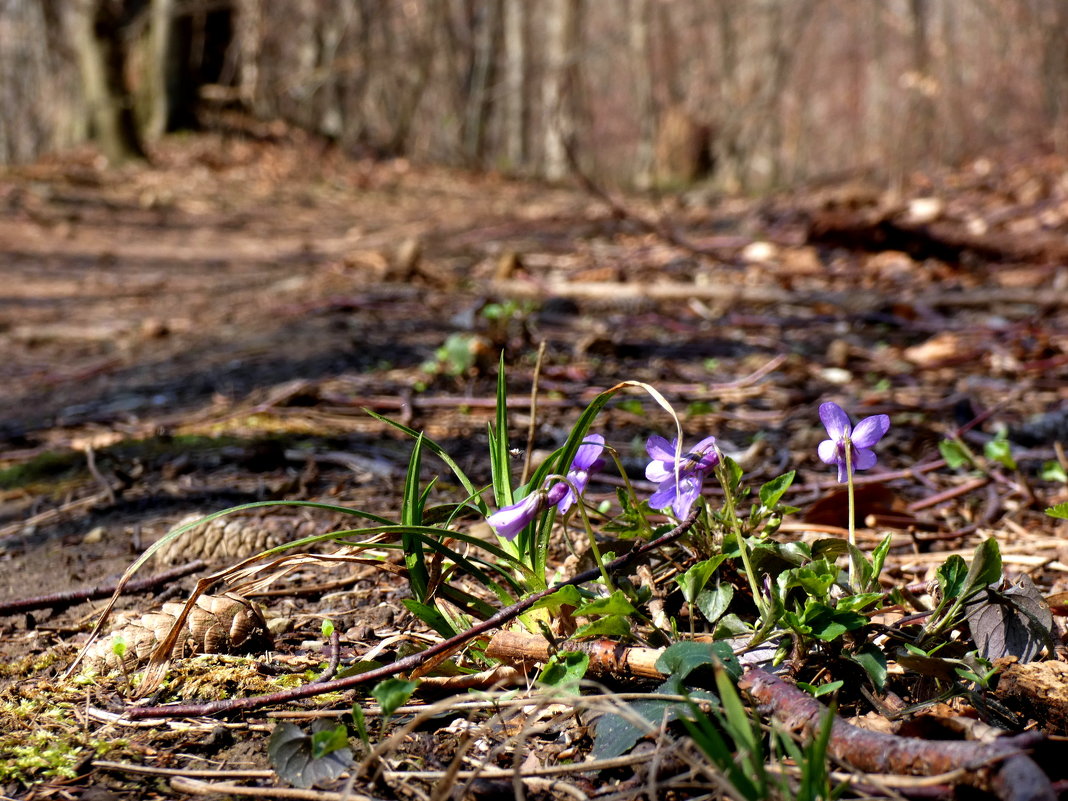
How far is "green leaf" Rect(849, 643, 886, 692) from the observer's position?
1.17 metres

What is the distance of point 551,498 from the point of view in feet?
4.06

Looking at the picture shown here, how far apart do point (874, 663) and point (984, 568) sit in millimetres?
180

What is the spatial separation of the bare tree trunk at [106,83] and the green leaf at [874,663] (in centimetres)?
1317

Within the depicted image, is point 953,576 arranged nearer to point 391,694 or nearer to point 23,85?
point 391,694

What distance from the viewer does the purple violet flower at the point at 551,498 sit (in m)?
1.17

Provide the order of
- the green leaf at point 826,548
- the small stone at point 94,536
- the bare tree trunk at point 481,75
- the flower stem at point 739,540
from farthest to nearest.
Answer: the bare tree trunk at point 481,75
the small stone at point 94,536
the green leaf at point 826,548
the flower stem at point 739,540

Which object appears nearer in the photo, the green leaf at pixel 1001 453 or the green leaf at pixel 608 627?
the green leaf at pixel 608 627

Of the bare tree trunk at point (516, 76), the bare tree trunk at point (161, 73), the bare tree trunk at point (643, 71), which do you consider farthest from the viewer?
the bare tree trunk at point (516, 76)

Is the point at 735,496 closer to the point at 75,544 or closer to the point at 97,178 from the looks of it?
the point at 75,544

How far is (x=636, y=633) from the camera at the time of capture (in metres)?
1.29

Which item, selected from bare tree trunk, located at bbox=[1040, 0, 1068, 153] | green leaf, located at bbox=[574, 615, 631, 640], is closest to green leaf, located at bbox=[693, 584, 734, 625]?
green leaf, located at bbox=[574, 615, 631, 640]

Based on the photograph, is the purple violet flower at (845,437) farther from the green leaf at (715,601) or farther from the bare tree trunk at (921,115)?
the bare tree trunk at (921,115)

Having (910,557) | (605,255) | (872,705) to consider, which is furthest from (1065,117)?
(872,705)

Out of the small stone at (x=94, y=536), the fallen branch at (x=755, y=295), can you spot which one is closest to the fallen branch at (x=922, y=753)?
the small stone at (x=94, y=536)
